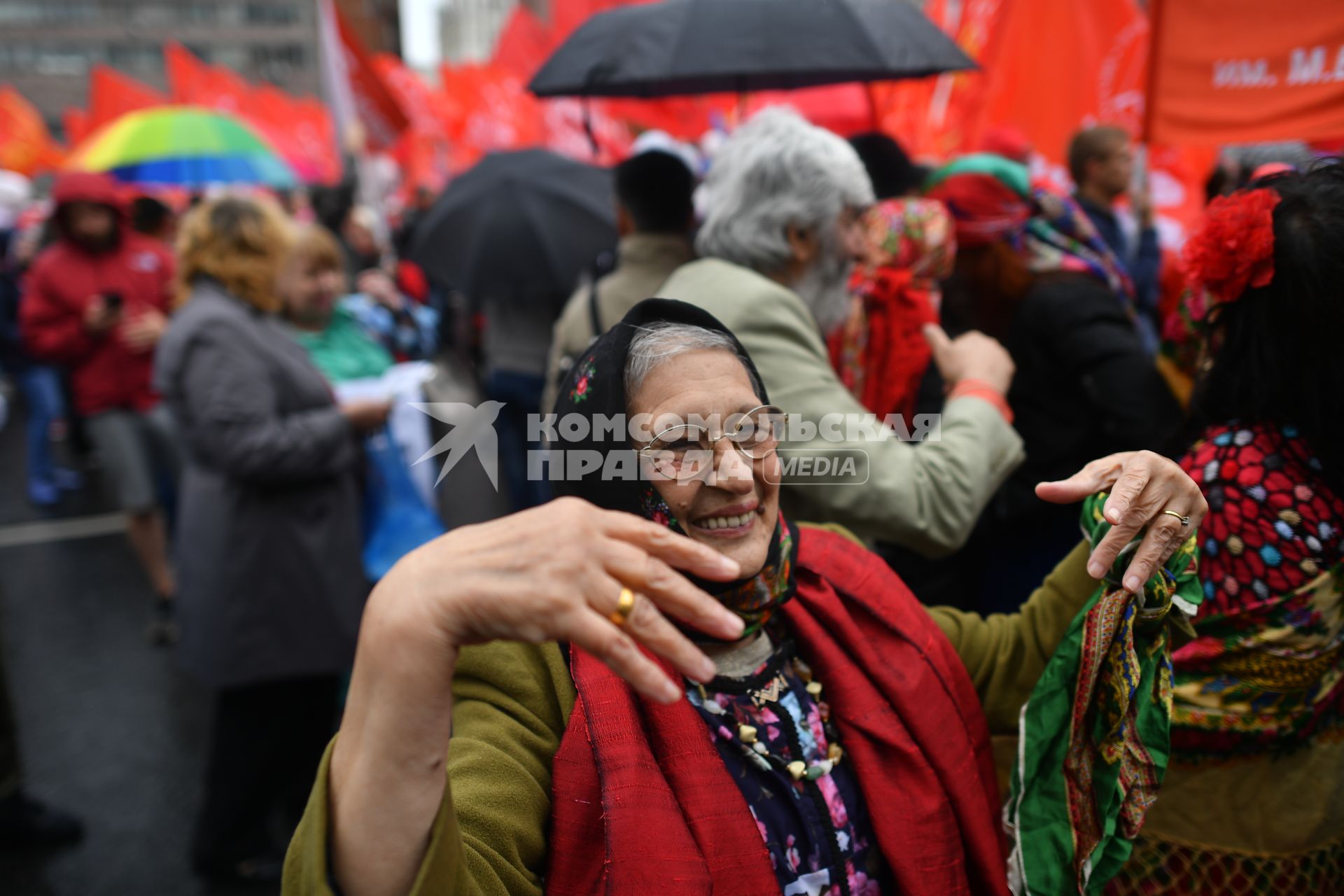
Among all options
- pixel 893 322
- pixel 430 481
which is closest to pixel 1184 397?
pixel 893 322

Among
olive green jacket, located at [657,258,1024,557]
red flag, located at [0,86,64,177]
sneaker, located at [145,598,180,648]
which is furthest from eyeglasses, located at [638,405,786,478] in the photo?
red flag, located at [0,86,64,177]

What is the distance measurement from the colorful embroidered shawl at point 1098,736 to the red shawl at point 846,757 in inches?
3.7

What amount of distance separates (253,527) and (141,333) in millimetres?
2679

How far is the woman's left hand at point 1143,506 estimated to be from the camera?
4.39 feet

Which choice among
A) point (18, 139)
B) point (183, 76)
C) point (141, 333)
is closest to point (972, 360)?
point (141, 333)

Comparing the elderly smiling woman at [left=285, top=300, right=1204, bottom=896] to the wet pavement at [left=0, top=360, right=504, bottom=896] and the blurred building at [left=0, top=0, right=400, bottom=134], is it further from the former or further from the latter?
the blurred building at [left=0, top=0, right=400, bottom=134]

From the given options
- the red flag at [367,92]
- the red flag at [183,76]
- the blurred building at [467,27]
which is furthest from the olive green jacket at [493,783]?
the blurred building at [467,27]

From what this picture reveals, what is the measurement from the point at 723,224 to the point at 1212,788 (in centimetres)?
162

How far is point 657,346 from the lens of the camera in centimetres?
146

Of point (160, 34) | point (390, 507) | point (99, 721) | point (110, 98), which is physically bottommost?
point (99, 721)

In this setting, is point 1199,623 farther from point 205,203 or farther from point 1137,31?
point 1137,31

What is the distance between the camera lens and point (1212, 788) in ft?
5.97

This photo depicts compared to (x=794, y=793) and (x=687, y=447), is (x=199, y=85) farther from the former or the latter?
(x=794, y=793)

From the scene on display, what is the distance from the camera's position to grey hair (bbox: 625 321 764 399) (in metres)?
1.45
